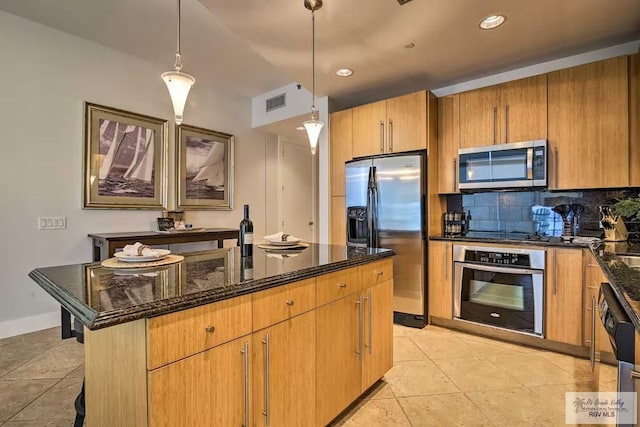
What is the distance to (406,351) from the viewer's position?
105 inches

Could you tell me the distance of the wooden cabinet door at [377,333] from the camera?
6.22 feet

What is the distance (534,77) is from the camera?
2.87 m

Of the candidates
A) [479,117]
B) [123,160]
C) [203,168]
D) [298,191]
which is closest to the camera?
[479,117]

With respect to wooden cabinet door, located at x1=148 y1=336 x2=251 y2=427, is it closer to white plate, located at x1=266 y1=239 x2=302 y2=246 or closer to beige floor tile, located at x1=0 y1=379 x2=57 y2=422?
white plate, located at x1=266 y1=239 x2=302 y2=246

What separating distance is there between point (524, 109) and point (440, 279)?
1763 mm

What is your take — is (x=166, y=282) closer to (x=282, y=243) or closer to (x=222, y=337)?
(x=222, y=337)

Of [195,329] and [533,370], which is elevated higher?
[195,329]

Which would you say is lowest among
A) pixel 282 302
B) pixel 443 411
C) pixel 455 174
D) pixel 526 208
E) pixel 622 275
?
pixel 443 411

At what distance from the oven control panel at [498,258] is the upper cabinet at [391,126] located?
Result: 116 cm

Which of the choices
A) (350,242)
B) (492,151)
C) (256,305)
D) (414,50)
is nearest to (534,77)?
(492,151)

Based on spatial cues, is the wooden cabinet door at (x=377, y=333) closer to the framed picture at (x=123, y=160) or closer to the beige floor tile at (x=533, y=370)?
the beige floor tile at (x=533, y=370)

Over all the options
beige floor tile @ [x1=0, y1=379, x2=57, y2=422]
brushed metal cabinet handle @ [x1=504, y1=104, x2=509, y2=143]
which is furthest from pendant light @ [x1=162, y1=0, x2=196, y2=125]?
brushed metal cabinet handle @ [x1=504, y1=104, x2=509, y2=143]

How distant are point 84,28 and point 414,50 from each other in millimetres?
3169

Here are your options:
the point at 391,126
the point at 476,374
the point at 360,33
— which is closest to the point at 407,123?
the point at 391,126
